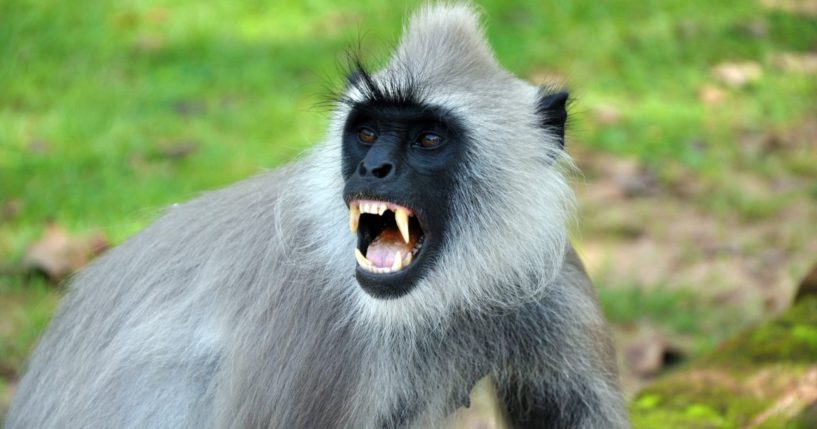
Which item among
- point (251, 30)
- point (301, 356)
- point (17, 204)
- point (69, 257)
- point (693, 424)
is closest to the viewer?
point (301, 356)

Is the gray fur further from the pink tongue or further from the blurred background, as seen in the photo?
the blurred background

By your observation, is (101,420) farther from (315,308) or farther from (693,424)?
(693,424)

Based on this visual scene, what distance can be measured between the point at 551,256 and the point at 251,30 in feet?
18.8

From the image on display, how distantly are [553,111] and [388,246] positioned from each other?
76 centimetres

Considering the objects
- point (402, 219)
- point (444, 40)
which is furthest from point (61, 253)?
point (402, 219)

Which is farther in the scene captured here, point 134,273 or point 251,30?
point 251,30

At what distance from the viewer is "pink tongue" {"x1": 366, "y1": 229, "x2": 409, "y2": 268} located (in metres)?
3.34

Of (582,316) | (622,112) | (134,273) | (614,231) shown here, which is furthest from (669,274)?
(134,273)

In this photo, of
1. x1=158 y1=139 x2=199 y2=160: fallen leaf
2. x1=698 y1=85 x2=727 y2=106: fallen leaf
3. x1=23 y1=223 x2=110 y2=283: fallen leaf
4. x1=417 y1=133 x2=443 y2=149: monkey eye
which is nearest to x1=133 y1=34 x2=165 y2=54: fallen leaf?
x1=158 y1=139 x2=199 y2=160: fallen leaf

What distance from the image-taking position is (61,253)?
20.9 feet

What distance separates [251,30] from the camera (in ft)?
29.6

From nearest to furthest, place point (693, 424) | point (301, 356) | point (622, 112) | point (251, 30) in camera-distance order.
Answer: point (301, 356) → point (693, 424) → point (622, 112) → point (251, 30)

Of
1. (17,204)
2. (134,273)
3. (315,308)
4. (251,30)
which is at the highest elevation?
(251,30)

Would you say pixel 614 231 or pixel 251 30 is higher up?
pixel 251 30
